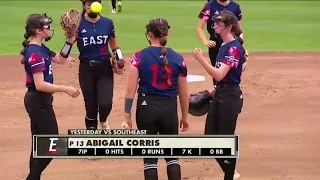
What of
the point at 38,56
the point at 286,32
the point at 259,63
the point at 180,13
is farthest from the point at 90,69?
the point at 180,13

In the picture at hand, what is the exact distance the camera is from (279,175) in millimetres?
9156

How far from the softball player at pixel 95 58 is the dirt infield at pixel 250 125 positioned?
88 centimetres

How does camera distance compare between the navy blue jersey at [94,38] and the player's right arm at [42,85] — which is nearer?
the player's right arm at [42,85]

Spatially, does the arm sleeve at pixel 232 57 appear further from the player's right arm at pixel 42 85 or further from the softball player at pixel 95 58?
the softball player at pixel 95 58

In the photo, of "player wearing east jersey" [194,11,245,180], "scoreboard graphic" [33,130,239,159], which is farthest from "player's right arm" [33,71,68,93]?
"player wearing east jersey" [194,11,245,180]

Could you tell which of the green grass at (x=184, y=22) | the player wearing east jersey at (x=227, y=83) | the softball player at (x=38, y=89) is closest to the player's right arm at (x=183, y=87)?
the player wearing east jersey at (x=227, y=83)

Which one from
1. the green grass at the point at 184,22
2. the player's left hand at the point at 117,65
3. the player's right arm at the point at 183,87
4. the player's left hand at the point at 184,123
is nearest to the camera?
the player's right arm at the point at 183,87

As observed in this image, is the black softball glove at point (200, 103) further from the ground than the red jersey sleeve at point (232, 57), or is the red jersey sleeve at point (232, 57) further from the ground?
the red jersey sleeve at point (232, 57)

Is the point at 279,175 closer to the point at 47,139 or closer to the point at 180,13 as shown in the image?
the point at 47,139

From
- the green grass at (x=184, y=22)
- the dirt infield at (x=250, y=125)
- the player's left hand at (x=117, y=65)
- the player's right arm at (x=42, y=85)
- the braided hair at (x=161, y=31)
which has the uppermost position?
the braided hair at (x=161, y=31)

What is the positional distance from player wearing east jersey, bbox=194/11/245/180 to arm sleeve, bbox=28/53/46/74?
1.90 meters

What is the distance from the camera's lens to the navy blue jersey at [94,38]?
32.0 feet

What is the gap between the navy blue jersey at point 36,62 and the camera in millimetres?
7629

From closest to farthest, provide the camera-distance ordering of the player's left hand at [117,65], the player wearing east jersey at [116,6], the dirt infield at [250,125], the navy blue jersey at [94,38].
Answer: the dirt infield at [250,125]
the navy blue jersey at [94,38]
the player's left hand at [117,65]
the player wearing east jersey at [116,6]
